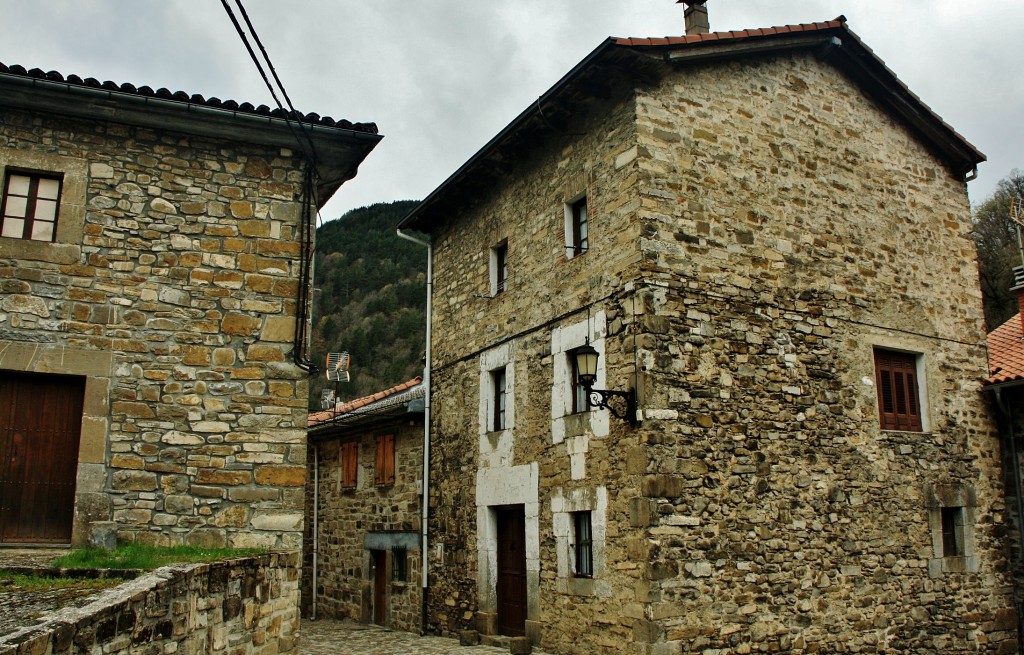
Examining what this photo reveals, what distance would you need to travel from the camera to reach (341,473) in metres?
16.8

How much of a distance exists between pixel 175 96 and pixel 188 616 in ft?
15.8

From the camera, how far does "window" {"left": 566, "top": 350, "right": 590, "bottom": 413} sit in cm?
1044

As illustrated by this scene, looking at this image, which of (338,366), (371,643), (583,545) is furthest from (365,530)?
(583,545)

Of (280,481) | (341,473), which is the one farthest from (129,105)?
(341,473)

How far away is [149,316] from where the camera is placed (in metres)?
7.92

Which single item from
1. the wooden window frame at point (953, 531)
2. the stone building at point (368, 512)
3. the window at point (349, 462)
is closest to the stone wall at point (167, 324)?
the stone building at point (368, 512)

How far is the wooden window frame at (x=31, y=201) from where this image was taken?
25.4 ft

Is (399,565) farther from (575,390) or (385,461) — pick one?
(575,390)

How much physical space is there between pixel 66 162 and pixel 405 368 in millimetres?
37759

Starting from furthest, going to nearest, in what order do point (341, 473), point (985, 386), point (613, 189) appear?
point (341, 473), point (985, 386), point (613, 189)

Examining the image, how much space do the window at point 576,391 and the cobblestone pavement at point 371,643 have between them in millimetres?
3093

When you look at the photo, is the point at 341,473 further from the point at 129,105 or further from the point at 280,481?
the point at 129,105

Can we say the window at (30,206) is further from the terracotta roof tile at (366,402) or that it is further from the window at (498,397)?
the terracotta roof tile at (366,402)

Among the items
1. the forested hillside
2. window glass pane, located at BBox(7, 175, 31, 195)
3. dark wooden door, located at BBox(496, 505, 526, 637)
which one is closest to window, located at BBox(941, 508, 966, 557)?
dark wooden door, located at BBox(496, 505, 526, 637)
